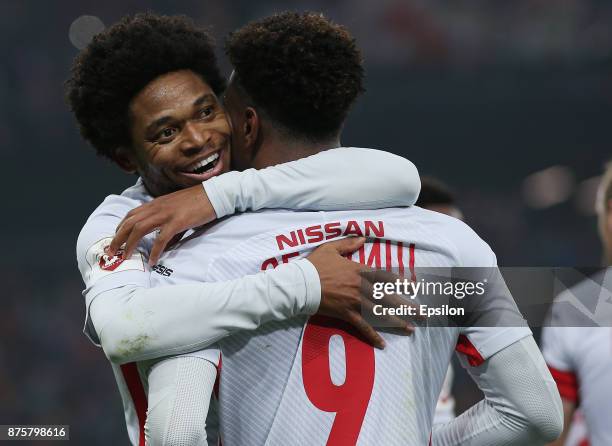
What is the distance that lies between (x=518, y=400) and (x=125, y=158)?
1146mm

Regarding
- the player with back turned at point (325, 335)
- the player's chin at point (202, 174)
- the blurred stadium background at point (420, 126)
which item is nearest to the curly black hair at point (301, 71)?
the player with back turned at point (325, 335)

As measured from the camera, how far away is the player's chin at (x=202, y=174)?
229 centimetres

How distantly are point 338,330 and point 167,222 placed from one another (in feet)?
1.41

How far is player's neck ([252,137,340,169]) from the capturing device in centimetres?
216

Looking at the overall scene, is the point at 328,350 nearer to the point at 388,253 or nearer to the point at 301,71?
the point at 388,253

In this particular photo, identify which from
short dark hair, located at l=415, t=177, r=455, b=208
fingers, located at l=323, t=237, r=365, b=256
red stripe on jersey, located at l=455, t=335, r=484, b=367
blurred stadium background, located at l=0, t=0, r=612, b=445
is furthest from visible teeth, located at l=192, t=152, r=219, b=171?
blurred stadium background, located at l=0, t=0, r=612, b=445

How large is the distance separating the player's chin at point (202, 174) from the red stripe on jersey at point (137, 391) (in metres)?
0.50

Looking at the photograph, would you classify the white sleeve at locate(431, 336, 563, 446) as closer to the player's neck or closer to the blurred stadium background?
the player's neck

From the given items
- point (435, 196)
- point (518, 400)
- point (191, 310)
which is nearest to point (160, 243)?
point (191, 310)

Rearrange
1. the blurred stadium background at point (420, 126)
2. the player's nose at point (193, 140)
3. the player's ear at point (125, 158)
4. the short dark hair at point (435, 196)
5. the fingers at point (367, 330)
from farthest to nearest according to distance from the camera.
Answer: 1. the blurred stadium background at point (420, 126)
2. the short dark hair at point (435, 196)
3. the player's ear at point (125, 158)
4. the player's nose at point (193, 140)
5. the fingers at point (367, 330)

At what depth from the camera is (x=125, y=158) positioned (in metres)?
2.46

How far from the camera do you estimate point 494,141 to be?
9.48 meters

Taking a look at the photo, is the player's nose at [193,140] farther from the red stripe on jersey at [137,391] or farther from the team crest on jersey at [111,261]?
the red stripe on jersey at [137,391]

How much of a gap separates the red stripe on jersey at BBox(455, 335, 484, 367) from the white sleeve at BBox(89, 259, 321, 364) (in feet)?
1.21
